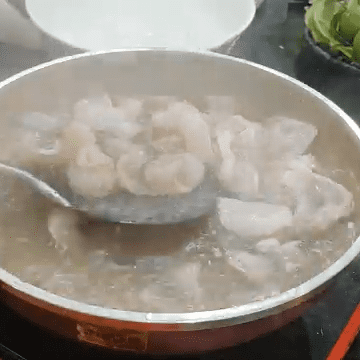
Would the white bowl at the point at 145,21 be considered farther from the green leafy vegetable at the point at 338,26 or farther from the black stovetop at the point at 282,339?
the black stovetop at the point at 282,339

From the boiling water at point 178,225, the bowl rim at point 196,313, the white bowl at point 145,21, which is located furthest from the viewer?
the white bowl at point 145,21

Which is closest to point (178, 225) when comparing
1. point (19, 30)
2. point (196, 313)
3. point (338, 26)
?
point (196, 313)

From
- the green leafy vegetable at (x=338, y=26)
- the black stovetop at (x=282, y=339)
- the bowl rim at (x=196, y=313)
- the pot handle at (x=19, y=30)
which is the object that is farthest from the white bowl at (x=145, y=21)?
the bowl rim at (x=196, y=313)

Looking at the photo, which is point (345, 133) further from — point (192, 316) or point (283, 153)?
point (192, 316)

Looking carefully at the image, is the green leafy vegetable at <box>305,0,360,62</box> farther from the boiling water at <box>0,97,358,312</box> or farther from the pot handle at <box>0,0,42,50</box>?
the pot handle at <box>0,0,42,50</box>

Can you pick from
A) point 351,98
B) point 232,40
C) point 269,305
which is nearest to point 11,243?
point 269,305

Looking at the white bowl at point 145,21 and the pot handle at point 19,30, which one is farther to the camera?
the white bowl at point 145,21
